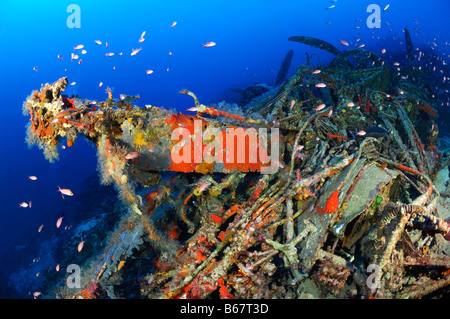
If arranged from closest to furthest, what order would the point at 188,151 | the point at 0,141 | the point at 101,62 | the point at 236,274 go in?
the point at 236,274
the point at 188,151
the point at 0,141
the point at 101,62

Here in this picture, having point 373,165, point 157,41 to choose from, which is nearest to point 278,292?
point 373,165

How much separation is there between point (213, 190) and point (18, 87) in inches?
3172

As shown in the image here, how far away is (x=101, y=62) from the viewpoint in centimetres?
7938

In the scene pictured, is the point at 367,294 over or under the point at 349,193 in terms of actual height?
under

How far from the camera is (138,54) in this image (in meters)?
94.3

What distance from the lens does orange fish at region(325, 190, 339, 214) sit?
3.60m

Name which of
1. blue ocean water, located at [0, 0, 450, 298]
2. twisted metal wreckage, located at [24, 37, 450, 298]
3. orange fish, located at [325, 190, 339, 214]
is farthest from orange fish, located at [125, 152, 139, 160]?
blue ocean water, located at [0, 0, 450, 298]

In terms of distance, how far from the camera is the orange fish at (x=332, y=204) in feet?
11.8

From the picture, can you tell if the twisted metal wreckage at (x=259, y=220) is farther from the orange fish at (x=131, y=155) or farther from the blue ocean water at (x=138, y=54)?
the blue ocean water at (x=138, y=54)

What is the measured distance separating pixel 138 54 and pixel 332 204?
110 meters

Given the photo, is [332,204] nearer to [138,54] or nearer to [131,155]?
[131,155]

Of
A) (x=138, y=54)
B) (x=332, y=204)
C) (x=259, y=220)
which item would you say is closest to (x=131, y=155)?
(x=259, y=220)

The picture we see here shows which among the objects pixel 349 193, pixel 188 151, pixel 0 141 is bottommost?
pixel 349 193
